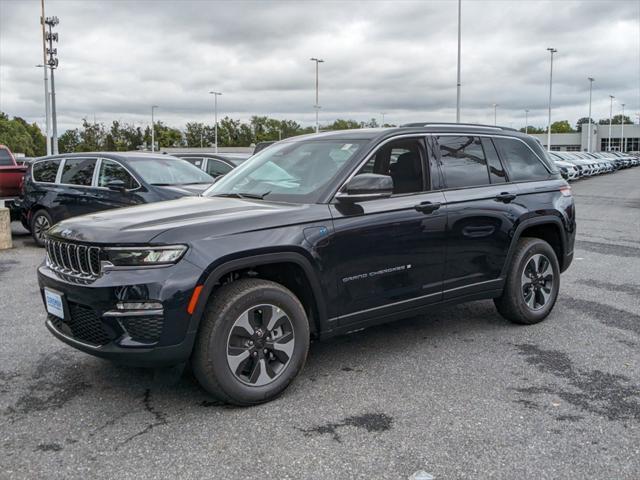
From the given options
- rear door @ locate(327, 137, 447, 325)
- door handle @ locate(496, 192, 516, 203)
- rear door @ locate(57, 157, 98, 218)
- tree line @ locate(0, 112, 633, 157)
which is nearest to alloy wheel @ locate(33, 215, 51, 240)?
rear door @ locate(57, 157, 98, 218)

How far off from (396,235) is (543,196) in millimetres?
1958

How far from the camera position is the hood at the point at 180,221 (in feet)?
12.1

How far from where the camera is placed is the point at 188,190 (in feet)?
31.3

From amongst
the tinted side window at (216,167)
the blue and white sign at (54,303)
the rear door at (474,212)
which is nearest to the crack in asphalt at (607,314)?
the rear door at (474,212)

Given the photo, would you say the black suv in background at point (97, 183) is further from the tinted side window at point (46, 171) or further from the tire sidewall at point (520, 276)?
the tire sidewall at point (520, 276)

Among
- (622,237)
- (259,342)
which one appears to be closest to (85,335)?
(259,342)

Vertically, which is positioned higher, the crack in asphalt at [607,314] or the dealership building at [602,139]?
the dealership building at [602,139]

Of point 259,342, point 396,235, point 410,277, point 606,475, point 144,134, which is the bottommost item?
point 606,475

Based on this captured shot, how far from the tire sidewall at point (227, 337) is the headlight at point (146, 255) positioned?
41 cm

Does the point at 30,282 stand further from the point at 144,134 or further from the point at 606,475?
the point at 144,134

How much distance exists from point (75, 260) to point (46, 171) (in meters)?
8.01

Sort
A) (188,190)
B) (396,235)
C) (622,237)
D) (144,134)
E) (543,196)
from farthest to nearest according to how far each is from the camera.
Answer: (144,134)
(622,237)
(188,190)
(543,196)
(396,235)

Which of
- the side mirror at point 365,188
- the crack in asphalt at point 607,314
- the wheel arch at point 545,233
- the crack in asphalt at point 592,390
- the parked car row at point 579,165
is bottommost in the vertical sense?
the crack in asphalt at point 592,390

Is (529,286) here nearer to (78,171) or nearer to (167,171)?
(167,171)
